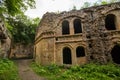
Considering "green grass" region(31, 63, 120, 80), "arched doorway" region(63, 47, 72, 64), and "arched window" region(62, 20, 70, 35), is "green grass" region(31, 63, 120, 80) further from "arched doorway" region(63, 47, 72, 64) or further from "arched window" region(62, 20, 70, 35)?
"arched window" region(62, 20, 70, 35)

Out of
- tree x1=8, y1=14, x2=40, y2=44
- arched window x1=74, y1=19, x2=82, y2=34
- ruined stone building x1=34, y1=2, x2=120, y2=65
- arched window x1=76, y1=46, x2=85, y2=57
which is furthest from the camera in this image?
tree x1=8, y1=14, x2=40, y2=44

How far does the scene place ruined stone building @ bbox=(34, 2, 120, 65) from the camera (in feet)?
47.4

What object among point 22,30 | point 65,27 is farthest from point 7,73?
point 22,30

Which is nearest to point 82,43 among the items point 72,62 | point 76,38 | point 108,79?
point 76,38

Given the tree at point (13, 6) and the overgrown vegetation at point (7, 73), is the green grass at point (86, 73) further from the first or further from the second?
the tree at point (13, 6)

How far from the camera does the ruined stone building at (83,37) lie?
14453 mm

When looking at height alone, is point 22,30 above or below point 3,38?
above

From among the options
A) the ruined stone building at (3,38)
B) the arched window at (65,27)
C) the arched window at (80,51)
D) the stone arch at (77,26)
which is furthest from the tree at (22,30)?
the arched window at (80,51)

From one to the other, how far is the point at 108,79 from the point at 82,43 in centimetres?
523

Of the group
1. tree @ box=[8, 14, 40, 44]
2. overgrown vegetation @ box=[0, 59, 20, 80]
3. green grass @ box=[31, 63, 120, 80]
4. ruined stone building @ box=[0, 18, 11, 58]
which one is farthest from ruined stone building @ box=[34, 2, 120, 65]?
tree @ box=[8, 14, 40, 44]

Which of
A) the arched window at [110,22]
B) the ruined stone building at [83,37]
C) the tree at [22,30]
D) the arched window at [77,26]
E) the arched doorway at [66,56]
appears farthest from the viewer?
the tree at [22,30]

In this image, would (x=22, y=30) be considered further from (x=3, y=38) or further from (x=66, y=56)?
(x=66, y=56)

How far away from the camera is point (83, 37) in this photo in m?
15.2

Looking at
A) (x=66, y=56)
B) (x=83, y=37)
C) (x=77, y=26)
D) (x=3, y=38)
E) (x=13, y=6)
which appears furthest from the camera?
(x=77, y=26)
